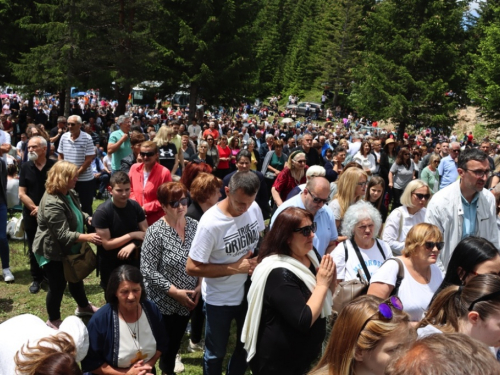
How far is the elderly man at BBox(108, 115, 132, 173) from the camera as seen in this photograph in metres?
7.66

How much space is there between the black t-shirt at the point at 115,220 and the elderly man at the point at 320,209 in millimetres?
1425

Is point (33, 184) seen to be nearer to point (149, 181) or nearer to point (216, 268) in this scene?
point (149, 181)

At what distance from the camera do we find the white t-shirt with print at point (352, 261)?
4164 mm

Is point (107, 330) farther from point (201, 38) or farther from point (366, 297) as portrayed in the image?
point (201, 38)

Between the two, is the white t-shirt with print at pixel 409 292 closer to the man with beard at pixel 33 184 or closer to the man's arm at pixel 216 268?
the man's arm at pixel 216 268

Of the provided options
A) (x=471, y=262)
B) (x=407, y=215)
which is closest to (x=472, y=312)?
(x=471, y=262)

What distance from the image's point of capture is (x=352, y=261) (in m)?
4.20

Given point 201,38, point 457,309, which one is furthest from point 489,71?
point 457,309

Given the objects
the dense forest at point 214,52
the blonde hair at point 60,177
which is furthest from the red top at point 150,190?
the dense forest at point 214,52

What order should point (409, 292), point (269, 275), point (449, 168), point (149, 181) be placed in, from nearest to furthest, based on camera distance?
point (269, 275) → point (409, 292) → point (149, 181) → point (449, 168)

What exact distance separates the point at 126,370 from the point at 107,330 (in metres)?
0.32

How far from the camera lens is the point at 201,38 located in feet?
89.0

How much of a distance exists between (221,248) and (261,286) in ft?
2.74

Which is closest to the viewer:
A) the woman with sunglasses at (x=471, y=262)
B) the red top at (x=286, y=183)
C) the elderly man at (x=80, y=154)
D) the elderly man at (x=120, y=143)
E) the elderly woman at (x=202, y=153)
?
the woman with sunglasses at (x=471, y=262)
